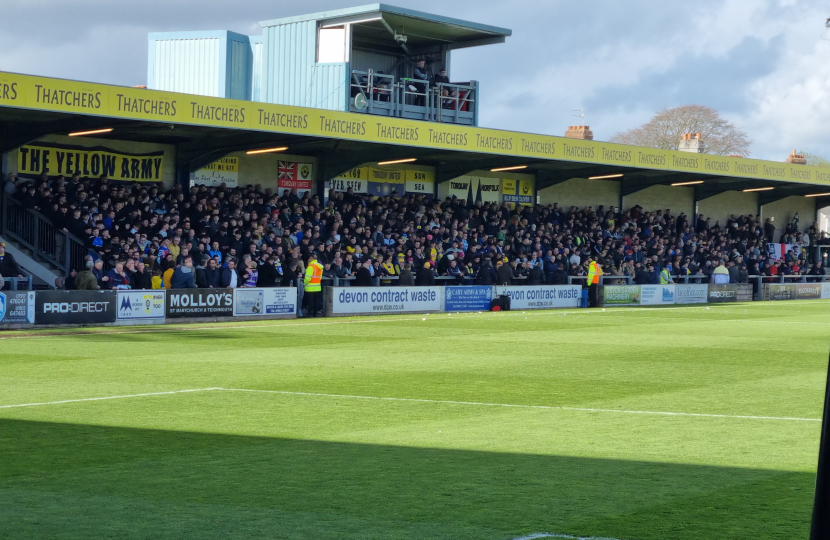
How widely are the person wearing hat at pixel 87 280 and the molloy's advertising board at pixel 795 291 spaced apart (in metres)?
31.2

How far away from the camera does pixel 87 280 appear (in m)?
25.5

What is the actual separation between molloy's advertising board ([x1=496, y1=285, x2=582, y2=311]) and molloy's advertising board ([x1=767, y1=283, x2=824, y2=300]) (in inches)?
524

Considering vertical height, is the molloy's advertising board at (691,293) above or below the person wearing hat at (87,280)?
below

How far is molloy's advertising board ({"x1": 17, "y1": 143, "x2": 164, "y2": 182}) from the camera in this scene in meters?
30.5

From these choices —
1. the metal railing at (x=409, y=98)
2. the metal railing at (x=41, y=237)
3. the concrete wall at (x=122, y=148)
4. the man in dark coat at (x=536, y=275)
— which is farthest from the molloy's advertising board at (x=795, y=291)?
the metal railing at (x=41, y=237)

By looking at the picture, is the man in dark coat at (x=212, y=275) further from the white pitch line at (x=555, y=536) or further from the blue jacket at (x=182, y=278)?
the white pitch line at (x=555, y=536)

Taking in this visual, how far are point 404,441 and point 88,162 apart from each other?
79.1 feet

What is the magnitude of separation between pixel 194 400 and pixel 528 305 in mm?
23872

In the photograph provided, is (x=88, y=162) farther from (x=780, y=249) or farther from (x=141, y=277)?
(x=780, y=249)

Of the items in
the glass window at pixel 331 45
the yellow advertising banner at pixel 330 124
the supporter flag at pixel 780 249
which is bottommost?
Answer: the supporter flag at pixel 780 249

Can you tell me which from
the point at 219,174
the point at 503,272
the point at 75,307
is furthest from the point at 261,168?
the point at 75,307

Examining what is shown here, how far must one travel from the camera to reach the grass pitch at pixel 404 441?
6.86m

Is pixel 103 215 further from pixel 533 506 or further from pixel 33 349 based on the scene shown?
pixel 533 506

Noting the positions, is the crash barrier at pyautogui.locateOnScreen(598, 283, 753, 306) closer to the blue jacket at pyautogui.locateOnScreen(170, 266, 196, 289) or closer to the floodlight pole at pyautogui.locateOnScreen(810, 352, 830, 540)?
the blue jacket at pyautogui.locateOnScreen(170, 266, 196, 289)
